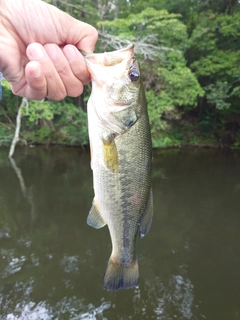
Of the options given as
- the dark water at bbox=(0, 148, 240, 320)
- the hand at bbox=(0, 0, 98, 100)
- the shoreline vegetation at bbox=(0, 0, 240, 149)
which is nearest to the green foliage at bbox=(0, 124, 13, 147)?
the shoreline vegetation at bbox=(0, 0, 240, 149)

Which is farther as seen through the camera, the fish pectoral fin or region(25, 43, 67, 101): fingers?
the fish pectoral fin

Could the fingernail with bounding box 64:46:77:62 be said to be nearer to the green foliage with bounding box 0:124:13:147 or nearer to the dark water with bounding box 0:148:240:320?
the dark water with bounding box 0:148:240:320

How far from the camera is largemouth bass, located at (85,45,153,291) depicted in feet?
6.08

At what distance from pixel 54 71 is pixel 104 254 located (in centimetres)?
526

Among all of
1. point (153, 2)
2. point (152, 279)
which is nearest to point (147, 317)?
point (152, 279)

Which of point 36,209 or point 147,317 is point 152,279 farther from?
point 36,209

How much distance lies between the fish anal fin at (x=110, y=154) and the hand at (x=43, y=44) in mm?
427

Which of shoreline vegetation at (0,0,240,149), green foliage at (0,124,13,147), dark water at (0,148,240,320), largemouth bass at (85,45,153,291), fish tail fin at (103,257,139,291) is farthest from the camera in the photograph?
green foliage at (0,124,13,147)

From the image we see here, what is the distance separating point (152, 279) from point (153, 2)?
1789 cm

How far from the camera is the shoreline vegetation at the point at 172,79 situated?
15.7 metres

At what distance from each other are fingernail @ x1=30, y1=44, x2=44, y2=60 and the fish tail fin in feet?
5.20

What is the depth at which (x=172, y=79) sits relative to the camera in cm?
1566

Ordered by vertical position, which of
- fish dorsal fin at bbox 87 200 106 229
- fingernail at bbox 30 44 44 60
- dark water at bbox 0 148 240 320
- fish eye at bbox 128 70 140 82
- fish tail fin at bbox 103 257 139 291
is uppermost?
fingernail at bbox 30 44 44 60

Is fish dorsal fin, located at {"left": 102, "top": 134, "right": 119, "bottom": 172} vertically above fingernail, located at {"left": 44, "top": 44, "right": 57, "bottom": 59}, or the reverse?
fingernail, located at {"left": 44, "top": 44, "right": 57, "bottom": 59}
